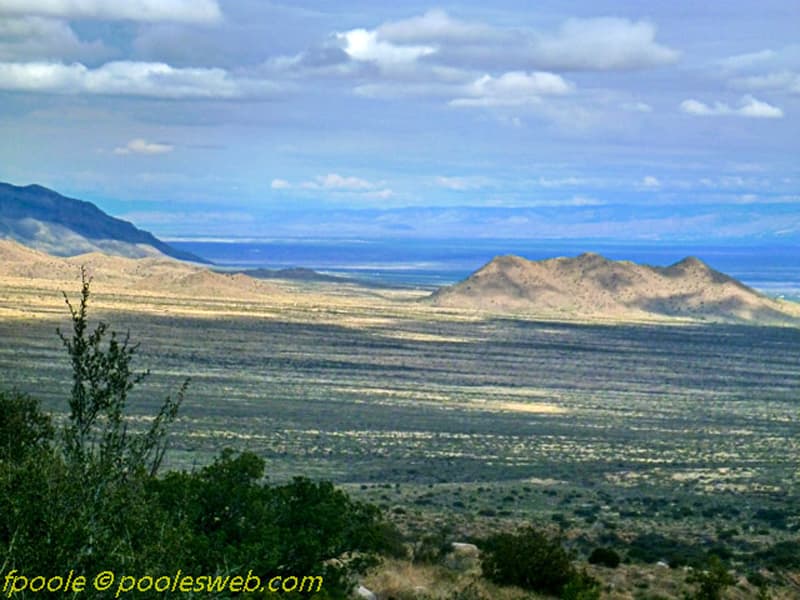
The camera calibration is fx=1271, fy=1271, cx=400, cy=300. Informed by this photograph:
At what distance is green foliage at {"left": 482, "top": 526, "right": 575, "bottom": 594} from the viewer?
2227 cm

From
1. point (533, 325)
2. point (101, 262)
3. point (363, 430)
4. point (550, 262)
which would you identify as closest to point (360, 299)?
point (550, 262)

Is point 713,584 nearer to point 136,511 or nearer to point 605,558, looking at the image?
point 605,558

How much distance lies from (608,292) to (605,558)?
Answer: 98610mm

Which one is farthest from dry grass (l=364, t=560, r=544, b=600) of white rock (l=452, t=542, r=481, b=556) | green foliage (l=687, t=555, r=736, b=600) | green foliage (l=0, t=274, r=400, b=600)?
green foliage (l=687, t=555, r=736, b=600)

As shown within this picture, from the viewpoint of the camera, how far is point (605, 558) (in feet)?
83.7

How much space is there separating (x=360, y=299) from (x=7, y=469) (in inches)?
4583

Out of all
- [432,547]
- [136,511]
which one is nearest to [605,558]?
[432,547]

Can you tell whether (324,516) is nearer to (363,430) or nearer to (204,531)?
(204,531)

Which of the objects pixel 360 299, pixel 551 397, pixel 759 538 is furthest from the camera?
pixel 360 299

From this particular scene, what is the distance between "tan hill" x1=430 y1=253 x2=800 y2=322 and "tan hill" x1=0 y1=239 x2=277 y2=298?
19.9m

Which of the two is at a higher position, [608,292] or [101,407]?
[608,292]

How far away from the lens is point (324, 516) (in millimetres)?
19734

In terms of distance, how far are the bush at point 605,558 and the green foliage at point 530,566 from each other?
256cm

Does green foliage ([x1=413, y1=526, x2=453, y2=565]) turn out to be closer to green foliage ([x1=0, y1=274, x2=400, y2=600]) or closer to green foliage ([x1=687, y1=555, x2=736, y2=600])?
green foliage ([x1=0, y1=274, x2=400, y2=600])
